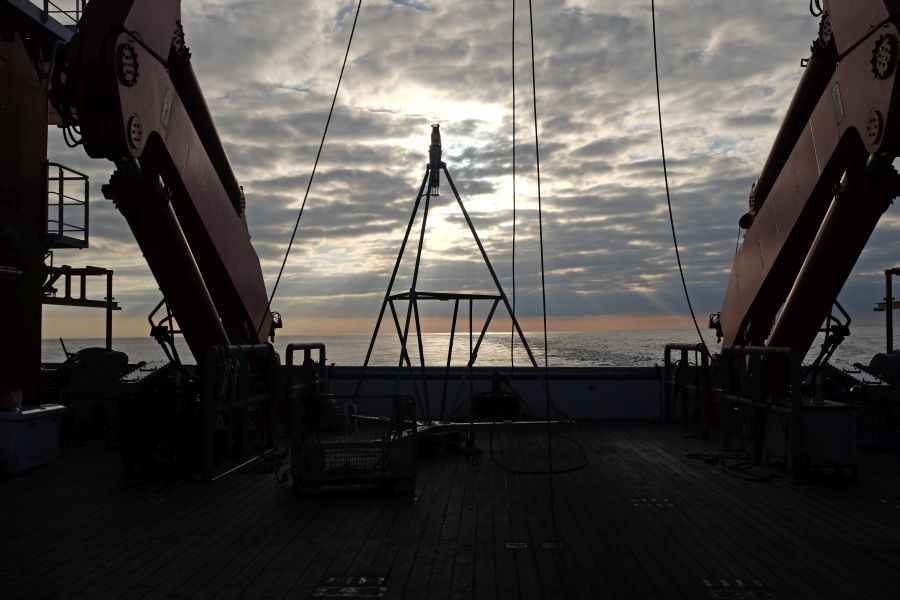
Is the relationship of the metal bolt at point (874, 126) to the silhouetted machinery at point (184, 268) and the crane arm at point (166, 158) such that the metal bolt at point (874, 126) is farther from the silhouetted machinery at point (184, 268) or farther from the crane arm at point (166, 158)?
the crane arm at point (166, 158)

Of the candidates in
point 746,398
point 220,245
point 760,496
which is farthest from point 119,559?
point 746,398

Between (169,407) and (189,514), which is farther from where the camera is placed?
(169,407)

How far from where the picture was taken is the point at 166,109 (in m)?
8.59

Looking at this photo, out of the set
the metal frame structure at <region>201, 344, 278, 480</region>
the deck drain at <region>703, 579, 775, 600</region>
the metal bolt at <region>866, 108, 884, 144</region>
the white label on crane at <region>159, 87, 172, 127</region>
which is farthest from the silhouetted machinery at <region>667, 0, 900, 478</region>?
the white label on crane at <region>159, 87, 172, 127</region>

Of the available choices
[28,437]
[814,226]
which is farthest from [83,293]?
[814,226]

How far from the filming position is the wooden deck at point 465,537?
523 centimetres

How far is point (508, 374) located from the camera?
14.6 meters

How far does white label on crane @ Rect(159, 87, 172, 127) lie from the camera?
8453 mm

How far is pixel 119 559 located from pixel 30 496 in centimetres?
324

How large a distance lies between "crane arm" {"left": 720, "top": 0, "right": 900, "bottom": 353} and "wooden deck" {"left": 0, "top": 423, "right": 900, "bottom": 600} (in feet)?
8.50

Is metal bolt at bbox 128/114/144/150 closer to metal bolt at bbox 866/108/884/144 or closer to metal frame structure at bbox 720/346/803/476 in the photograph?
metal bolt at bbox 866/108/884/144

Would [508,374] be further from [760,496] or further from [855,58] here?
[855,58]

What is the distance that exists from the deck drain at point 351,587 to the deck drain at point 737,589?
2307 millimetres

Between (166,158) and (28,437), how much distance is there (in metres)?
4.34
